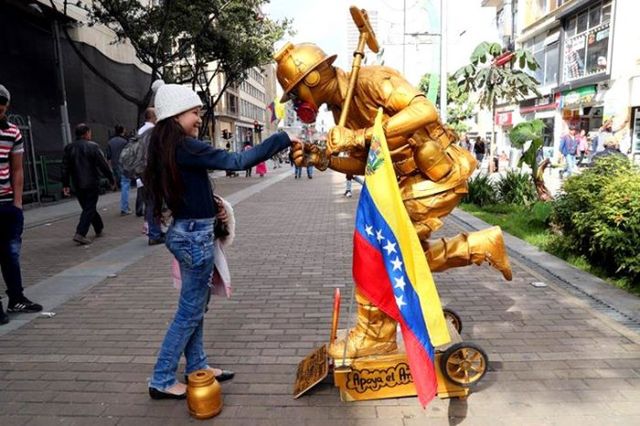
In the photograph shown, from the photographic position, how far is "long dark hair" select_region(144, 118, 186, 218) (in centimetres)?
255

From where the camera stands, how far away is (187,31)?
16.1 metres

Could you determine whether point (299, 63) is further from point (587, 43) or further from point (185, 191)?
point (587, 43)

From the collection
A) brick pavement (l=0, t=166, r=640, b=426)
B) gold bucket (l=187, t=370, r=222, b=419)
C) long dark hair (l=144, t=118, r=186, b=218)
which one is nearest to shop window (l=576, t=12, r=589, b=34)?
brick pavement (l=0, t=166, r=640, b=426)

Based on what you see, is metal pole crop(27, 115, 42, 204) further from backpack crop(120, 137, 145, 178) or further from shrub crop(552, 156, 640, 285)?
shrub crop(552, 156, 640, 285)

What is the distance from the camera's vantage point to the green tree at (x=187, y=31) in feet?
48.9

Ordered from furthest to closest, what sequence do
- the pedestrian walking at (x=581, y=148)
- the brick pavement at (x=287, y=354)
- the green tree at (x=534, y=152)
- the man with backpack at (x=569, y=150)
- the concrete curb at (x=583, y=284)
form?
1. the pedestrian walking at (x=581, y=148)
2. the man with backpack at (x=569, y=150)
3. the green tree at (x=534, y=152)
4. the concrete curb at (x=583, y=284)
5. the brick pavement at (x=287, y=354)

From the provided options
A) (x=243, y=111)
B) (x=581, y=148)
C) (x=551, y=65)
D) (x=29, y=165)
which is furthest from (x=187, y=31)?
(x=243, y=111)

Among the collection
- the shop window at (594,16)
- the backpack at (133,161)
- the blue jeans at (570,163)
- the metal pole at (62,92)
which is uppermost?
the shop window at (594,16)

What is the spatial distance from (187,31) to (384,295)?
15.8 meters

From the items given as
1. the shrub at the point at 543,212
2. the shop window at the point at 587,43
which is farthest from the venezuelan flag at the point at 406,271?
the shop window at the point at 587,43

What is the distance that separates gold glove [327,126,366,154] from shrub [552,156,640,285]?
3388mm

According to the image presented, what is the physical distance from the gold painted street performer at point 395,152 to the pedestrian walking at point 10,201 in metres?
2.78

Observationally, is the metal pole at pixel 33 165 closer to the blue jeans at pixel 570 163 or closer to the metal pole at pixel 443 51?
the metal pole at pixel 443 51

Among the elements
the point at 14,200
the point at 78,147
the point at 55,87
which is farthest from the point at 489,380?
the point at 55,87
